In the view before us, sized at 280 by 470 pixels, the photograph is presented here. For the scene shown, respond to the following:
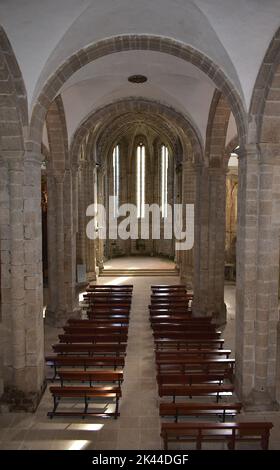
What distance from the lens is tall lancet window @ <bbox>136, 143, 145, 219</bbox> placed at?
1037 inches

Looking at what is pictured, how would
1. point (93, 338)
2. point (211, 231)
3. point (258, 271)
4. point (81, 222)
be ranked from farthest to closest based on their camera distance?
point (81, 222) < point (211, 231) < point (93, 338) < point (258, 271)

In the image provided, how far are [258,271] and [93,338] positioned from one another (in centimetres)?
485

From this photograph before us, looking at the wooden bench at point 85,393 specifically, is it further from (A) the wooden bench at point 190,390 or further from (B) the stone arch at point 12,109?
(B) the stone arch at point 12,109

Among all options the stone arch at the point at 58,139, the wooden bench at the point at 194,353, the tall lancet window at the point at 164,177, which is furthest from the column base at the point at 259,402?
the tall lancet window at the point at 164,177

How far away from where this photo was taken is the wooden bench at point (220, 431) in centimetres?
565

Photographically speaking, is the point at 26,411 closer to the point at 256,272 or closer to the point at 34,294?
the point at 34,294

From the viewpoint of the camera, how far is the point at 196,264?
43.0ft

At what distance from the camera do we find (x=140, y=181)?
87.0 ft

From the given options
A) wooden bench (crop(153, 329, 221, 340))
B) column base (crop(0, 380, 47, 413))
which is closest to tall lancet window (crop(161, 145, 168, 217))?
wooden bench (crop(153, 329, 221, 340))

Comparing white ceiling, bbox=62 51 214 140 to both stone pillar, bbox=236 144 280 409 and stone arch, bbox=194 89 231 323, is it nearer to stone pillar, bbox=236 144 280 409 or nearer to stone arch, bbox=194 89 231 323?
stone arch, bbox=194 89 231 323

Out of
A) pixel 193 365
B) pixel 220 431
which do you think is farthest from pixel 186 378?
pixel 220 431

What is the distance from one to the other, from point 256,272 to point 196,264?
225 inches

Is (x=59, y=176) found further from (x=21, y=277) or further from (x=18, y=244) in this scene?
(x=21, y=277)
